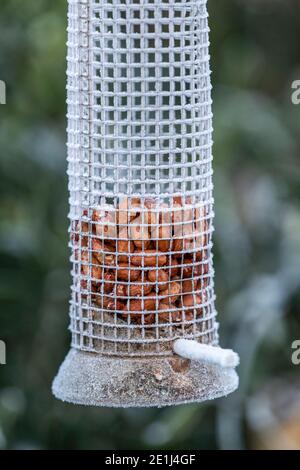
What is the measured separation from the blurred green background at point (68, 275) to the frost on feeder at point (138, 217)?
113 inches

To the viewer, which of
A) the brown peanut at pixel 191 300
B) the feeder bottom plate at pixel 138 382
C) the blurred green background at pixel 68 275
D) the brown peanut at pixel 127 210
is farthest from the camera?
the blurred green background at pixel 68 275

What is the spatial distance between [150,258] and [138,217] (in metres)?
0.14

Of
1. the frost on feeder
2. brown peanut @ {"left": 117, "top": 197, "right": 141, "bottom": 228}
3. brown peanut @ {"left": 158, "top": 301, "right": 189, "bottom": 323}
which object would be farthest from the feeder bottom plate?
brown peanut @ {"left": 117, "top": 197, "right": 141, "bottom": 228}

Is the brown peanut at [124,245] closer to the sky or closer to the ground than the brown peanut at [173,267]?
closer to the sky

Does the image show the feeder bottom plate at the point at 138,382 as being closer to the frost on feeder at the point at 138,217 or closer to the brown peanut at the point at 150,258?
the frost on feeder at the point at 138,217


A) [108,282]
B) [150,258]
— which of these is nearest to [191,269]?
[150,258]

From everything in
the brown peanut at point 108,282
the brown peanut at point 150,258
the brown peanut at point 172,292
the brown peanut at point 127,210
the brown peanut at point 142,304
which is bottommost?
→ the brown peanut at point 142,304

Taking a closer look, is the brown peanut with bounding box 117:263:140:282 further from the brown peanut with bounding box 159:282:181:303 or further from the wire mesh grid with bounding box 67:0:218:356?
the brown peanut with bounding box 159:282:181:303

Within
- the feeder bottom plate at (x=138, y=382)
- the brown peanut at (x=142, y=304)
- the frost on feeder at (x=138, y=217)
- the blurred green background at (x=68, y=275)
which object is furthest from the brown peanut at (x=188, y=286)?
the blurred green background at (x=68, y=275)

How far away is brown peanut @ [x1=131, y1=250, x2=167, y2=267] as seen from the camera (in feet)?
12.5

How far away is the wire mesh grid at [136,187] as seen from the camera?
3748 mm

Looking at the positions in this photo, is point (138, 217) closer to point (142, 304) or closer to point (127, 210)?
point (127, 210)

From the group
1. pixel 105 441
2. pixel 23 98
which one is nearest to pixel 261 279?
pixel 105 441

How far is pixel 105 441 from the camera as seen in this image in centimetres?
721
